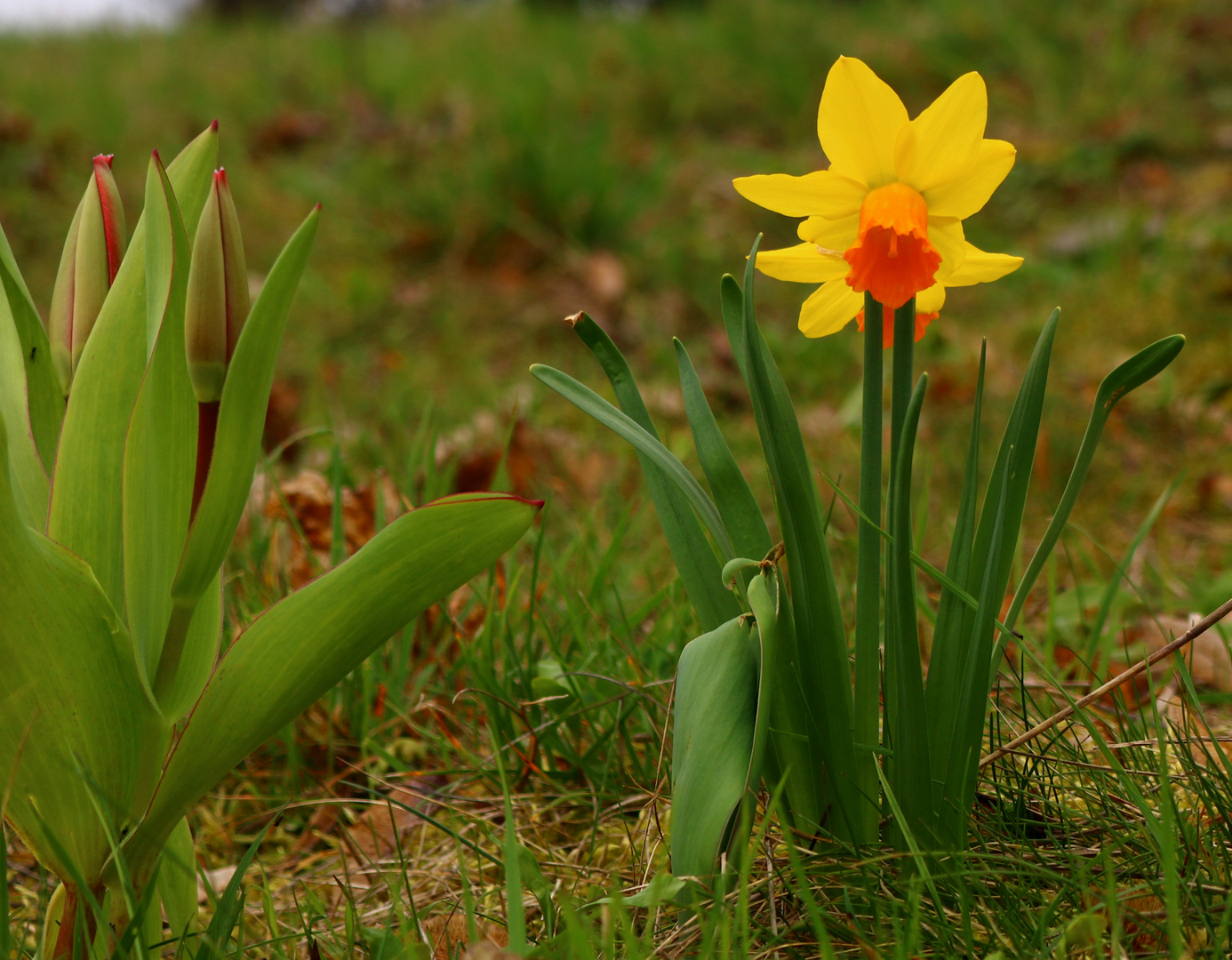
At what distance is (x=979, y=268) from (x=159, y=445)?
69 cm

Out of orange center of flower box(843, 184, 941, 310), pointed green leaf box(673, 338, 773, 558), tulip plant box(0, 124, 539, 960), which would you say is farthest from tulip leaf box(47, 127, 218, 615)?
orange center of flower box(843, 184, 941, 310)

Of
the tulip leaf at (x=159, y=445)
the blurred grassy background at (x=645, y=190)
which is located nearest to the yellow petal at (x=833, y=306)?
the tulip leaf at (x=159, y=445)

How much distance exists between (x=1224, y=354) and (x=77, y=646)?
307 centimetres

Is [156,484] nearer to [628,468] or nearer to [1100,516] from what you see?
[628,468]

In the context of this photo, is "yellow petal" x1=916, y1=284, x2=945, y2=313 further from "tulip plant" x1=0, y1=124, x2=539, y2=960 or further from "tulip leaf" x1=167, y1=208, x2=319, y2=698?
"tulip leaf" x1=167, y1=208, x2=319, y2=698

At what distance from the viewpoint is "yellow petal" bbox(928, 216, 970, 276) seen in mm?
766

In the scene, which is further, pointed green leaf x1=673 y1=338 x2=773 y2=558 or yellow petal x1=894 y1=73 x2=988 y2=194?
pointed green leaf x1=673 y1=338 x2=773 y2=558

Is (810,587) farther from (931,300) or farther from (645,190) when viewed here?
(645,190)

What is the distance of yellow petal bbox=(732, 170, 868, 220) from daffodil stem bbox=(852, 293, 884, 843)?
3.1 inches

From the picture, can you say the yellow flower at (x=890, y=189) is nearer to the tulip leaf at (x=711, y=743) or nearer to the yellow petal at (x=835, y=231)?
the yellow petal at (x=835, y=231)

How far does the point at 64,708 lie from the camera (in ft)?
2.45

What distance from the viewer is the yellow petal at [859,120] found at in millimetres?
734

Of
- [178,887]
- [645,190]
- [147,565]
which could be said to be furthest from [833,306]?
[645,190]

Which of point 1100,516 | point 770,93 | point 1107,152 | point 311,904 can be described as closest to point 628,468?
point 1100,516
